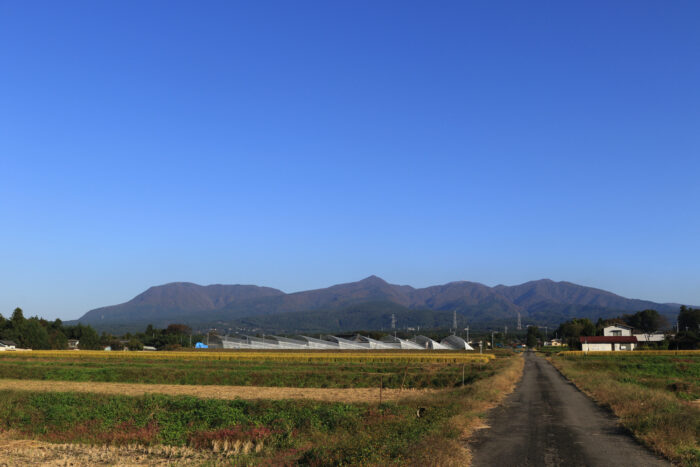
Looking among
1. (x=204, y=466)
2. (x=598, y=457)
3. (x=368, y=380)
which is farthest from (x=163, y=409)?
(x=368, y=380)

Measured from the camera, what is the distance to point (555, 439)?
802 inches

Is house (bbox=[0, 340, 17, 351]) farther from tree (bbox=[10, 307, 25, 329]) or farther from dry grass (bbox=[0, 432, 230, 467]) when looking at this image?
dry grass (bbox=[0, 432, 230, 467])

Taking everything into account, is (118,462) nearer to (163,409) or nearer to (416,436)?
(163,409)

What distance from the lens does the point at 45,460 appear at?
2061 cm

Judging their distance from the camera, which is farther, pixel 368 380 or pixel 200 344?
pixel 200 344

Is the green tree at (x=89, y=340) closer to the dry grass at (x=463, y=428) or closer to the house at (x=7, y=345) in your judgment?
the house at (x=7, y=345)

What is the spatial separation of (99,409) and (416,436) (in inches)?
711

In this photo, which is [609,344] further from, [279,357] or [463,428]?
[463,428]

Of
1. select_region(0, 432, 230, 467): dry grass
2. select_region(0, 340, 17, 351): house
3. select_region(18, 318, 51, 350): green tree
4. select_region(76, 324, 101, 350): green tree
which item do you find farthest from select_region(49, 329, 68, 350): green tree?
select_region(0, 432, 230, 467): dry grass

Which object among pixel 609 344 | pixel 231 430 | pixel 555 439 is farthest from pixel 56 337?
pixel 555 439

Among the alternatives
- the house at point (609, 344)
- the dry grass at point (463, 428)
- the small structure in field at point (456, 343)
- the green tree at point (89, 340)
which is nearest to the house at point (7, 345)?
the green tree at point (89, 340)

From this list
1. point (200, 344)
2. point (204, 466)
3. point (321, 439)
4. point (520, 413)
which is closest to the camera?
point (204, 466)

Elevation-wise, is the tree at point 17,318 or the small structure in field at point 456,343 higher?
the tree at point 17,318

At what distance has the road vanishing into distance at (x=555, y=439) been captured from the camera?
1688 centimetres
